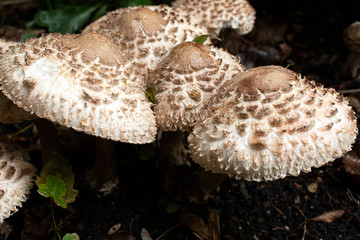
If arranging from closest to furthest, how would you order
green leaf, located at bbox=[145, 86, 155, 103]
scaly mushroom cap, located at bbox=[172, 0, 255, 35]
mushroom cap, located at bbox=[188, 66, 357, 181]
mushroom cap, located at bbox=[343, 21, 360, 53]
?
mushroom cap, located at bbox=[188, 66, 357, 181], green leaf, located at bbox=[145, 86, 155, 103], scaly mushroom cap, located at bbox=[172, 0, 255, 35], mushroom cap, located at bbox=[343, 21, 360, 53]

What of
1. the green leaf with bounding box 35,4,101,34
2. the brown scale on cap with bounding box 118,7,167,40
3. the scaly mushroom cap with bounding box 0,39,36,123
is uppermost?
the brown scale on cap with bounding box 118,7,167,40

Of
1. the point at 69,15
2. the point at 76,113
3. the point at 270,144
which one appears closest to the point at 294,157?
the point at 270,144

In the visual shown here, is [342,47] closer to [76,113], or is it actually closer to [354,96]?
[354,96]

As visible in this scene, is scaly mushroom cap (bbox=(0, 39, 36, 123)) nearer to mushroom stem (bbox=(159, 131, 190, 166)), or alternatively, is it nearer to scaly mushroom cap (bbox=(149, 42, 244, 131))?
scaly mushroom cap (bbox=(149, 42, 244, 131))

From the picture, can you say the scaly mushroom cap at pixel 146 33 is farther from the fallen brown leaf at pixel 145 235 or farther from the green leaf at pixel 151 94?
the fallen brown leaf at pixel 145 235

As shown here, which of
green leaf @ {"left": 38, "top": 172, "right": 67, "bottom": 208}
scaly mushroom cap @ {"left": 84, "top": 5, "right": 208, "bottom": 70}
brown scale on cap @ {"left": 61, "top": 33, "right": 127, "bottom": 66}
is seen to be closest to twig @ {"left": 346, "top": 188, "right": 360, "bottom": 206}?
scaly mushroom cap @ {"left": 84, "top": 5, "right": 208, "bottom": 70}

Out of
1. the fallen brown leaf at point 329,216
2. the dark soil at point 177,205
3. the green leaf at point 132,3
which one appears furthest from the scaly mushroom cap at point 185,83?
the fallen brown leaf at point 329,216

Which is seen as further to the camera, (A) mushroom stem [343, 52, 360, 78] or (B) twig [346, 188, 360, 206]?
(A) mushroom stem [343, 52, 360, 78]
